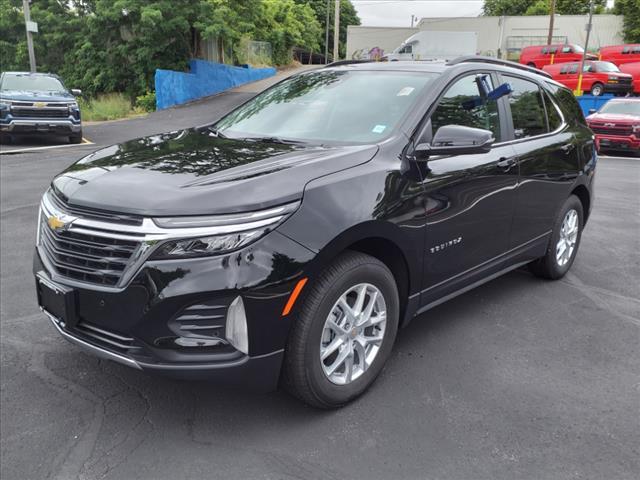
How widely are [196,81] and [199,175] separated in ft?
93.6

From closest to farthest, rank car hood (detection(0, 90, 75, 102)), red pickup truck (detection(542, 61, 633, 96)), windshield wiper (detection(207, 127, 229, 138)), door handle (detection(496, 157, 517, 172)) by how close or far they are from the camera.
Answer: windshield wiper (detection(207, 127, 229, 138))
door handle (detection(496, 157, 517, 172))
car hood (detection(0, 90, 75, 102))
red pickup truck (detection(542, 61, 633, 96))

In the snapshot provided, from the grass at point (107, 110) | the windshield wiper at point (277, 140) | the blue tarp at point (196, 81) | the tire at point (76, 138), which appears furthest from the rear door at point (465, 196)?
the blue tarp at point (196, 81)

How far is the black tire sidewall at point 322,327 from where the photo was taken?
8.74 feet

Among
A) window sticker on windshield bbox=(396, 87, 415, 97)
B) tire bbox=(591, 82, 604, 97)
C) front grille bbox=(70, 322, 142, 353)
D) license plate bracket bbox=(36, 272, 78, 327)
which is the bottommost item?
front grille bbox=(70, 322, 142, 353)

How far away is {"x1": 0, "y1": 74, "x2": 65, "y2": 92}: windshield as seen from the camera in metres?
14.3

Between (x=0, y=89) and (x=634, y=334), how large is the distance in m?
15.2

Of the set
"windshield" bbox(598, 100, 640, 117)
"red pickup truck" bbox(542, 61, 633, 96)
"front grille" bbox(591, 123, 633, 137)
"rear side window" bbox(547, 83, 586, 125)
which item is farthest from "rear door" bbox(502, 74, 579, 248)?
"red pickup truck" bbox(542, 61, 633, 96)

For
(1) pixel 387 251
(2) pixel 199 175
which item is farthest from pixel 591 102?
(2) pixel 199 175

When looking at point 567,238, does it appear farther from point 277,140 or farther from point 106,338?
point 106,338

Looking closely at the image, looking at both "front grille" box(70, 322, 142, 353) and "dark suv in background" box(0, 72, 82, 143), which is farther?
"dark suv in background" box(0, 72, 82, 143)

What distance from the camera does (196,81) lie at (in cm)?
2936

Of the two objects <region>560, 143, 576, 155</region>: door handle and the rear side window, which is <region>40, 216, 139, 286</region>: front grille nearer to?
<region>560, 143, 576, 155</region>: door handle

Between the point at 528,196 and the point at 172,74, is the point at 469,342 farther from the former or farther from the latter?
the point at 172,74

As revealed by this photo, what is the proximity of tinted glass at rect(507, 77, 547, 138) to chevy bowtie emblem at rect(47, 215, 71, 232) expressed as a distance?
3158 mm
